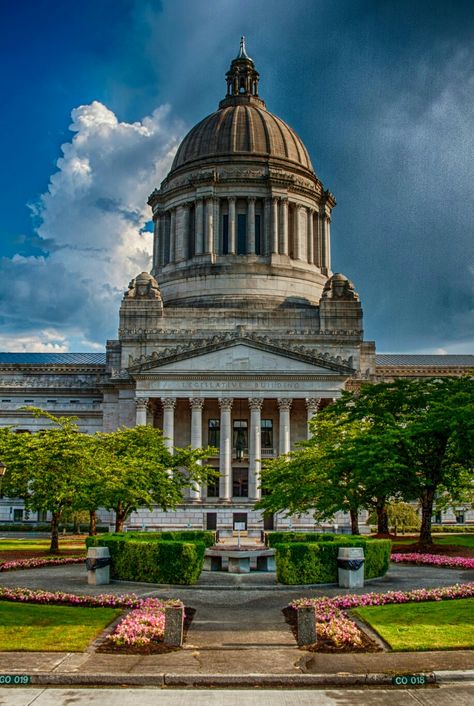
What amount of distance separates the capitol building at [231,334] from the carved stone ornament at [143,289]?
17 cm

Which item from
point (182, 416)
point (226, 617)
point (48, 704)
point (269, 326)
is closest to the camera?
point (48, 704)

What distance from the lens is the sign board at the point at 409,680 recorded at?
1470 centimetres

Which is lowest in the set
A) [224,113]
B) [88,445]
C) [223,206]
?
[88,445]

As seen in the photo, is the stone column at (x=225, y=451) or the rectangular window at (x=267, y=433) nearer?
the stone column at (x=225, y=451)

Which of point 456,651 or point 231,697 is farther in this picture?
point 456,651

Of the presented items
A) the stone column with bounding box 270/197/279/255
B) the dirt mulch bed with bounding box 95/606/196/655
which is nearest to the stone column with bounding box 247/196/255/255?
the stone column with bounding box 270/197/279/255

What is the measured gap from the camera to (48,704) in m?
13.5

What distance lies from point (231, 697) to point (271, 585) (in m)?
14.5

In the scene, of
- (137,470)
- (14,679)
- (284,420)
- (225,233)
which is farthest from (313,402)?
(14,679)

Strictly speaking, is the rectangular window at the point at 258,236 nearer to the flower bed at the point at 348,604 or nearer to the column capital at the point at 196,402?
the column capital at the point at 196,402

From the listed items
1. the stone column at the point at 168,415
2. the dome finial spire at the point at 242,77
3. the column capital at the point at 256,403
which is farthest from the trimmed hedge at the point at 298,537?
the dome finial spire at the point at 242,77

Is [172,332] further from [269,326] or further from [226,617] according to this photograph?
[226,617]

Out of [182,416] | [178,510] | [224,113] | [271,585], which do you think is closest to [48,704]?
[271,585]

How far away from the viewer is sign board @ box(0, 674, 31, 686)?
14.5 metres
